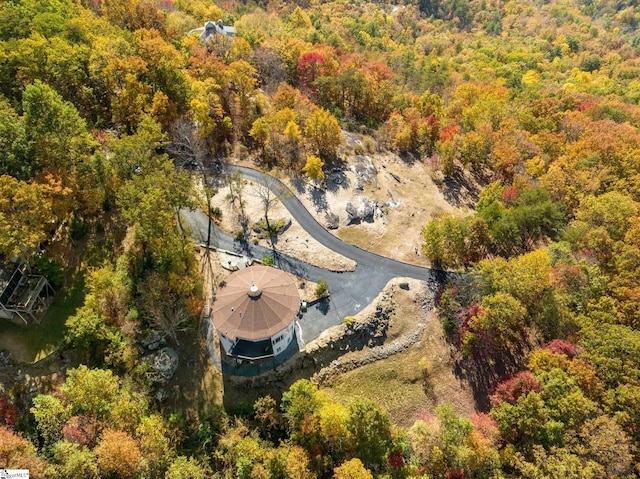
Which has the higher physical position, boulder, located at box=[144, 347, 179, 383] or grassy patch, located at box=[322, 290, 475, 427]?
boulder, located at box=[144, 347, 179, 383]

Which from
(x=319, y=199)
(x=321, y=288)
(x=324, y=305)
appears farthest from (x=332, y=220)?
(x=324, y=305)

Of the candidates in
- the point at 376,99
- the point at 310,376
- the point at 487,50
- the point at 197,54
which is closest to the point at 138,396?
the point at 310,376

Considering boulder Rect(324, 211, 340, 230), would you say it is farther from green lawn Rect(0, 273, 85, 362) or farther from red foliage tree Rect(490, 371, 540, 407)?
green lawn Rect(0, 273, 85, 362)

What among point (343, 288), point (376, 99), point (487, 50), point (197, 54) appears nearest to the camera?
point (343, 288)

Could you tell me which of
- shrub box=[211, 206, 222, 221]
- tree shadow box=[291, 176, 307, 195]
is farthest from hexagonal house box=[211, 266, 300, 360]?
tree shadow box=[291, 176, 307, 195]

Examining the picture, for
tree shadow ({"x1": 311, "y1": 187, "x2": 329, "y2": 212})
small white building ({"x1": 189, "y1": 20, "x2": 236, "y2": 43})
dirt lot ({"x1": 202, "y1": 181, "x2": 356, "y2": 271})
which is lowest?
dirt lot ({"x1": 202, "y1": 181, "x2": 356, "y2": 271})

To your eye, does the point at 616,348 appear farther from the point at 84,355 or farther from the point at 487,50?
the point at 487,50

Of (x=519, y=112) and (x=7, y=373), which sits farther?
(x=519, y=112)
